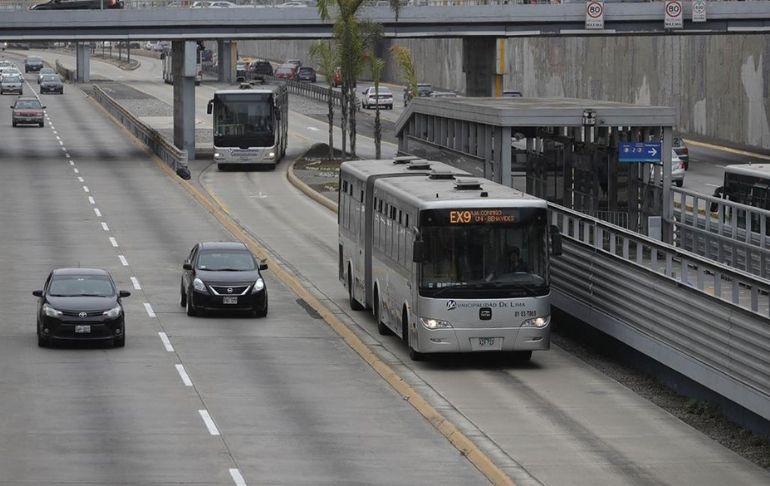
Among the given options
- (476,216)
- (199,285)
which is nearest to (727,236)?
(476,216)

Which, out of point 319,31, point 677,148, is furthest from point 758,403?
point 319,31

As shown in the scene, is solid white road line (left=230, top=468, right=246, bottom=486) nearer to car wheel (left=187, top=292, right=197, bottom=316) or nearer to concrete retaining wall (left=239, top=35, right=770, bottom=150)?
car wheel (left=187, top=292, right=197, bottom=316)

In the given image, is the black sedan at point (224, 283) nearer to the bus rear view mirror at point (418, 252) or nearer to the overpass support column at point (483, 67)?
the bus rear view mirror at point (418, 252)

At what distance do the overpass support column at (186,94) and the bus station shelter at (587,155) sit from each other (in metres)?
43.3

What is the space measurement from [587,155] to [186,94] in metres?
46.7

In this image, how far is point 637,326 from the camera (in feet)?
96.5

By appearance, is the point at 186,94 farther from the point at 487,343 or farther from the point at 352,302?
the point at 487,343

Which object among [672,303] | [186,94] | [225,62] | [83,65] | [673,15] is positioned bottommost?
[672,303]

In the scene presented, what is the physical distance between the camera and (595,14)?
78.1 metres

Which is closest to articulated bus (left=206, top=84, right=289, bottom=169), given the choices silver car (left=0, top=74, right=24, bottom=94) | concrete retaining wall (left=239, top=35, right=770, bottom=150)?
concrete retaining wall (left=239, top=35, right=770, bottom=150)

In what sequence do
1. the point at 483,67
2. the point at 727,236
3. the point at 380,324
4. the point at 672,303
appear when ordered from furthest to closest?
the point at 483,67 < the point at 380,324 < the point at 727,236 < the point at 672,303

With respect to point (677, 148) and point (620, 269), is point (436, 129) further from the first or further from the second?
point (677, 148)

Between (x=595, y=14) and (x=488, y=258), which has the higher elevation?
(x=595, y=14)

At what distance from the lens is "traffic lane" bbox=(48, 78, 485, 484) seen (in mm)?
22766
